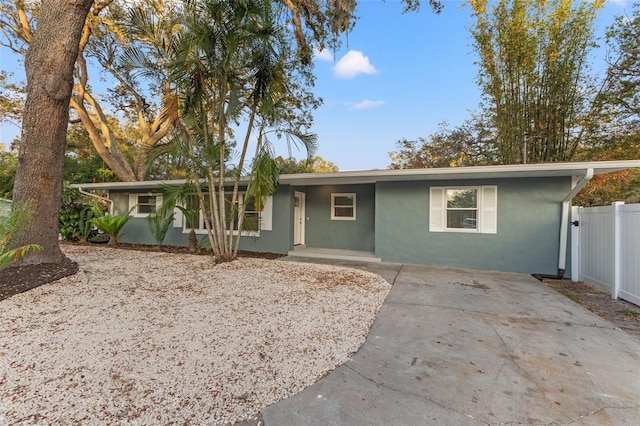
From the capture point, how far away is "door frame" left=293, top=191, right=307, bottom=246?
8576mm

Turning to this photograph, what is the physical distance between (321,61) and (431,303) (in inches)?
364

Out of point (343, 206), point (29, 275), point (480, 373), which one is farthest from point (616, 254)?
point (29, 275)

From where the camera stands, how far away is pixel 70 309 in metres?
3.14

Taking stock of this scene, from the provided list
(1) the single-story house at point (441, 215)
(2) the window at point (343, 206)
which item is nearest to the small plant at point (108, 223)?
(1) the single-story house at point (441, 215)

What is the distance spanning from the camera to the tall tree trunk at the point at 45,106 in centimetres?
430

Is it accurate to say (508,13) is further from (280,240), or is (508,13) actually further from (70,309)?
(70,309)

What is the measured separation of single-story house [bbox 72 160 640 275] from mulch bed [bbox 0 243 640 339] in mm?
1233

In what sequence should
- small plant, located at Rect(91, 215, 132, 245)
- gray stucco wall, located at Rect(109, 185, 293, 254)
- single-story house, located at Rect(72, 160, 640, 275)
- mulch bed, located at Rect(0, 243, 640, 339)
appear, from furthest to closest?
small plant, located at Rect(91, 215, 132, 245), gray stucco wall, located at Rect(109, 185, 293, 254), single-story house, located at Rect(72, 160, 640, 275), mulch bed, located at Rect(0, 243, 640, 339)

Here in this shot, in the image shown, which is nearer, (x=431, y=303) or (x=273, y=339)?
(x=273, y=339)

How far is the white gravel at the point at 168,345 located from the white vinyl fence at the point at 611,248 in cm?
340

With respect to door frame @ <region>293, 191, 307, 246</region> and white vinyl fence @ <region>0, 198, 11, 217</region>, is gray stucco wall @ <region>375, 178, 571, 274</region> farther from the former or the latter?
white vinyl fence @ <region>0, 198, 11, 217</region>

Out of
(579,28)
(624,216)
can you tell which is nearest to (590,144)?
(579,28)

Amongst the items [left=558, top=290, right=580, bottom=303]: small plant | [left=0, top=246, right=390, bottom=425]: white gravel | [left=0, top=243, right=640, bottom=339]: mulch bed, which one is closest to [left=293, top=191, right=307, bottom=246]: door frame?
[left=0, top=246, right=390, bottom=425]: white gravel

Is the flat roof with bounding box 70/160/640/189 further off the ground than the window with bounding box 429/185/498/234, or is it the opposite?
the flat roof with bounding box 70/160/640/189
